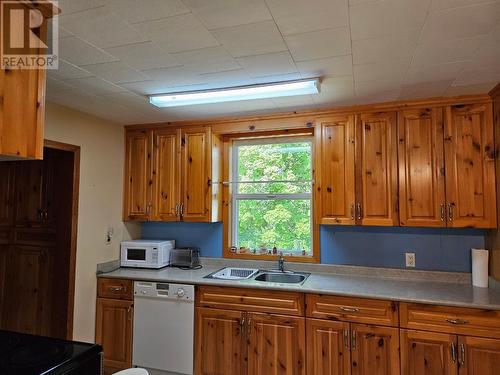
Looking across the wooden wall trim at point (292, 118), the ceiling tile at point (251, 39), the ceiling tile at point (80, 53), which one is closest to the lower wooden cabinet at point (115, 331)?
the wooden wall trim at point (292, 118)

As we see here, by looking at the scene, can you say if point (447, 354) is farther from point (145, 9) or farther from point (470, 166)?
point (145, 9)

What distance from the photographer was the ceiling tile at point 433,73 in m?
2.06

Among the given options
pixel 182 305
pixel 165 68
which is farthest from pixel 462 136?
pixel 182 305

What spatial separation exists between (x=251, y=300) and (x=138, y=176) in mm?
1804

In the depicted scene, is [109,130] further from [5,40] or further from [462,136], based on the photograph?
[462,136]

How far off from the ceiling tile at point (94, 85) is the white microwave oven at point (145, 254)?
1.55 meters

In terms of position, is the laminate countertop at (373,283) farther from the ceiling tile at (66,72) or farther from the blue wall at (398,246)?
the ceiling tile at (66,72)

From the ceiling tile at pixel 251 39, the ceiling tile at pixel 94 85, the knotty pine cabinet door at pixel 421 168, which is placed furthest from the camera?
the knotty pine cabinet door at pixel 421 168

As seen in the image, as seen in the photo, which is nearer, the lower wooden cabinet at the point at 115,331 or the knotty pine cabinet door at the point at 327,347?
the knotty pine cabinet door at the point at 327,347

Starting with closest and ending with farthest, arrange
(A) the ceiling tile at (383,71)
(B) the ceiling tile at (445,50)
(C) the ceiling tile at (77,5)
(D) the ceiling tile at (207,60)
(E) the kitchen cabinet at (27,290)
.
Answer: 1. (C) the ceiling tile at (77,5)
2. (B) the ceiling tile at (445,50)
3. (D) the ceiling tile at (207,60)
4. (A) the ceiling tile at (383,71)
5. (E) the kitchen cabinet at (27,290)

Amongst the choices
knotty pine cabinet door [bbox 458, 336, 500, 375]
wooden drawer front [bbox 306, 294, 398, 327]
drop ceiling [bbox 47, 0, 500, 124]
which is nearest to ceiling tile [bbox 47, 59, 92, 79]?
drop ceiling [bbox 47, 0, 500, 124]

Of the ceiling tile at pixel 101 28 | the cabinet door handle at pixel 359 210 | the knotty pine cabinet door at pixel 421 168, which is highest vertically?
the ceiling tile at pixel 101 28

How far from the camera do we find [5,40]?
116 cm

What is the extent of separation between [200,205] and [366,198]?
1.58 meters
